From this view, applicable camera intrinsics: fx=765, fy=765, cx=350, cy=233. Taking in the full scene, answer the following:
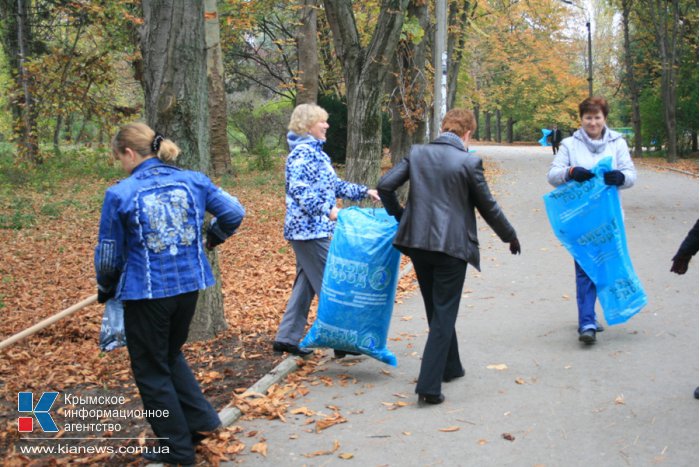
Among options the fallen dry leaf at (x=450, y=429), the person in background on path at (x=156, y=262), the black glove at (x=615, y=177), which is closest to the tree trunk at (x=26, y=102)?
the black glove at (x=615, y=177)

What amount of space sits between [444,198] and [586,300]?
2.10 m

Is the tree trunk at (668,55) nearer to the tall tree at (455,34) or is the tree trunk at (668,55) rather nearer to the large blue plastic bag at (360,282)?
the tall tree at (455,34)

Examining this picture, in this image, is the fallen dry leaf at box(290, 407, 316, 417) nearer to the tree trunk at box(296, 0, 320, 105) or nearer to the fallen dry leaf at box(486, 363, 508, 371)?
the fallen dry leaf at box(486, 363, 508, 371)

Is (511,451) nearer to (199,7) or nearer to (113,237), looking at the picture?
(113,237)

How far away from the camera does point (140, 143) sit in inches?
162

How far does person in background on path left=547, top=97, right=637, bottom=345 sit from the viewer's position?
639 centimetres

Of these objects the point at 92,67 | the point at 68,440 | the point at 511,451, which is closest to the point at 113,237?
the point at 68,440

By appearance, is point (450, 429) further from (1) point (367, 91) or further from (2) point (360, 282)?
(1) point (367, 91)

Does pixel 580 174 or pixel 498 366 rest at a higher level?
pixel 580 174

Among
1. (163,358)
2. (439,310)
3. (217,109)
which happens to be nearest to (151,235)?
(163,358)

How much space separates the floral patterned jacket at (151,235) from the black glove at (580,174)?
11.5 feet

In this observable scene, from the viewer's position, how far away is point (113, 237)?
3.96 metres

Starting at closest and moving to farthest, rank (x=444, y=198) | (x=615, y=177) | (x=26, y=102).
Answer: (x=444, y=198), (x=615, y=177), (x=26, y=102)

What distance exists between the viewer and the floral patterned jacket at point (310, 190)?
583 cm
